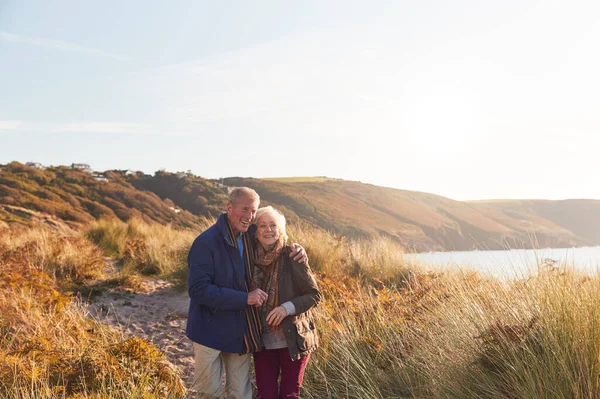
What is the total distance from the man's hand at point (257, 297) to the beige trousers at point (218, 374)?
516 millimetres

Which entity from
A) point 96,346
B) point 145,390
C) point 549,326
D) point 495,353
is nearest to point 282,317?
point 145,390

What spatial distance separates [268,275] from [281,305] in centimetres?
28

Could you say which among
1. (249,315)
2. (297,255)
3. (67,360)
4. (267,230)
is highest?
(267,230)

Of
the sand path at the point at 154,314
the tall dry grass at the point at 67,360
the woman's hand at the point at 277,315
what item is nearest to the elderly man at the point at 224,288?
the woman's hand at the point at 277,315

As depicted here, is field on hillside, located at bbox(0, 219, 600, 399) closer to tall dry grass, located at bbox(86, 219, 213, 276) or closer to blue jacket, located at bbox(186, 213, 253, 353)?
blue jacket, located at bbox(186, 213, 253, 353)

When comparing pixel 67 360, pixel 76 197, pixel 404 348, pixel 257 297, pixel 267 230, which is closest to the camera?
pixel 257 297

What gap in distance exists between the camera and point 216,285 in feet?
11.2

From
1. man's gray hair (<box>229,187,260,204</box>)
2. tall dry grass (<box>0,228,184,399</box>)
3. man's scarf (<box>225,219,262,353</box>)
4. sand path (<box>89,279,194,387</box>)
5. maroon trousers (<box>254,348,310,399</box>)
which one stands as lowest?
sand path (<box>89,279,194,387</box>)

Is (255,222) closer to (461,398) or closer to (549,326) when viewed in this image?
(461,398)

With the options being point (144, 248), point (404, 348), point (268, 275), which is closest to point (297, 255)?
point (268, 275)

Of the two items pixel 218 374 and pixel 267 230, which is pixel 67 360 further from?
pixel 267 230

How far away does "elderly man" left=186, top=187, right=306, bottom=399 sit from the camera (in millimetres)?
3406

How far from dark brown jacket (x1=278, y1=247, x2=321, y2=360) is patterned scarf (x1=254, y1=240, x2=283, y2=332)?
0.04 metres

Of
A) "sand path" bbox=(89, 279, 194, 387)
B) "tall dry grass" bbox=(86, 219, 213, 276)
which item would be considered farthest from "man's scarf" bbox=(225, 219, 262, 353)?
"tall dry grass" bbox=(86, 219, 213, 276)
